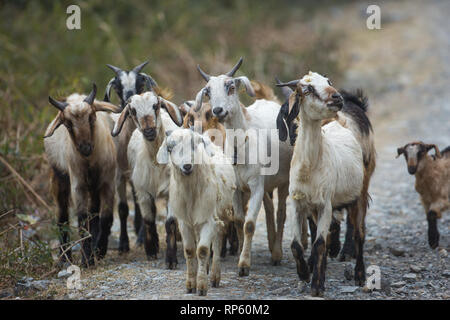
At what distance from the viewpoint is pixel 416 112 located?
51.6 feet

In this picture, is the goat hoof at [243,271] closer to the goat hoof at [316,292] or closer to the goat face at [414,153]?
the goat hoof at [316,292]

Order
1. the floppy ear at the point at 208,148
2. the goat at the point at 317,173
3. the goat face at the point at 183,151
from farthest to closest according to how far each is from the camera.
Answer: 1. the goat at the point at 317,173
2. the floppy ear at the point at 208,148
3. the goat face at the point at 183,151

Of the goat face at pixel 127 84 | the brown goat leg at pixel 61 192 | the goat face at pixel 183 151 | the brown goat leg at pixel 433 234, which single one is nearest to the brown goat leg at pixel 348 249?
the brown goat leg at pixel 433 234

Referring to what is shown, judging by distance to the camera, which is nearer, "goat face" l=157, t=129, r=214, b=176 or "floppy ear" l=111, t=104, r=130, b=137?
"goat face" l=157, t=129, r=214, b=176

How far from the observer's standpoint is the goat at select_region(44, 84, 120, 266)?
24.7 ft

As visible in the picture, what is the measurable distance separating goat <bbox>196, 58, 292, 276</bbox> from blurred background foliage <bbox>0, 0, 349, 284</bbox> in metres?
2.72

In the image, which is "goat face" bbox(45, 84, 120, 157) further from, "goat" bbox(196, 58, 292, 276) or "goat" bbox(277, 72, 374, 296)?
"goat" bbox(277, 72, 374, 296)

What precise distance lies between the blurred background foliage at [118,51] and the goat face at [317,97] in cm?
388

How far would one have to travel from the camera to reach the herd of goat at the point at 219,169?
21.0 ft

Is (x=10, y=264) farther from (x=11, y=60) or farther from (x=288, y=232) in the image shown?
(x=11, y=60)

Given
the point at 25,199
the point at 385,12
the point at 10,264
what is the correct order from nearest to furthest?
the point at 10,264
the point at 25,199
the point at 385,12

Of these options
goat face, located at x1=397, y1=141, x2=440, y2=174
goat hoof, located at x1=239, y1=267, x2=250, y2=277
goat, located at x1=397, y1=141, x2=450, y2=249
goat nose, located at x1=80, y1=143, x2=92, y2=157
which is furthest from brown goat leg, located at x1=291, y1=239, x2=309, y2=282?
goat face, located at x1=397, y1=141, x2=440, y2=174
